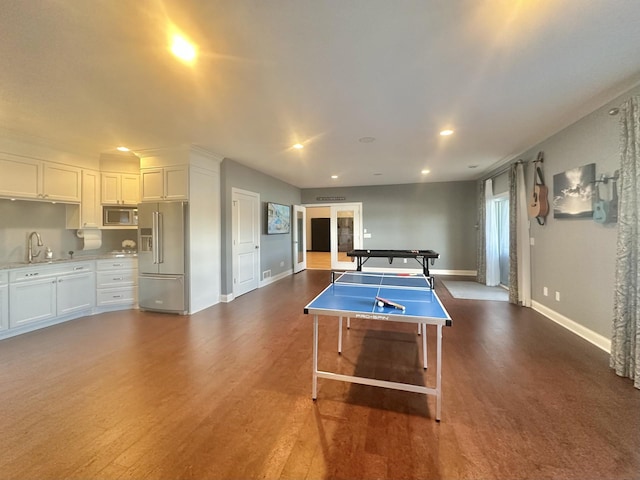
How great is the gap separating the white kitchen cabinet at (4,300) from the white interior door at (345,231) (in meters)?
7.02

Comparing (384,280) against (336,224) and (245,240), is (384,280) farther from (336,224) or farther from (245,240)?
(336,224)

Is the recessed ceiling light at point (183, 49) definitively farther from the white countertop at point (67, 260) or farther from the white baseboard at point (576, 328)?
the white baseboard at point (576, 328)

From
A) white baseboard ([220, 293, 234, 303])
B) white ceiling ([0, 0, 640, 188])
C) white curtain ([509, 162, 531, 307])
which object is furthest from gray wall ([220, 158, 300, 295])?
white curtain ([509, 162, 531, 307])

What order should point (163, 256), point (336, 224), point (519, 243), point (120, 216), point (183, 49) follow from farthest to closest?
point (336, 224)
point (120, 216)
point (519, 243)
point (163, 256)
point (183, 49)

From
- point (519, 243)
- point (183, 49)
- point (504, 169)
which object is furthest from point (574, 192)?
point (183, 49)

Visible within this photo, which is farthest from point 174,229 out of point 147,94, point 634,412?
point 634,412

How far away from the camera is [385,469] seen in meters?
1.52

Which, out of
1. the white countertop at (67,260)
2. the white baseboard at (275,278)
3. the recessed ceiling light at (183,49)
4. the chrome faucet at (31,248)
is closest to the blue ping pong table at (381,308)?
the recessed ceiling light at (183,49)

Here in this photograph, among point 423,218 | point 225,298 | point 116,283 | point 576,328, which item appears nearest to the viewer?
point 576,328

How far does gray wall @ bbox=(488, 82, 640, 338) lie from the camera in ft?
9.47

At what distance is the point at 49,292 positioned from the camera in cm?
380

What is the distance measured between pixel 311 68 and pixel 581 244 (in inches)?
145

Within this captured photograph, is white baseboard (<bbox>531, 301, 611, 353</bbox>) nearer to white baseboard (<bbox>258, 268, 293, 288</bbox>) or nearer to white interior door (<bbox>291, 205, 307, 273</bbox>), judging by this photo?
white baseboard (<bbox>258, 268, 293, 288</bbox>)

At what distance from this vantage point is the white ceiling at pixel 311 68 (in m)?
1.65
